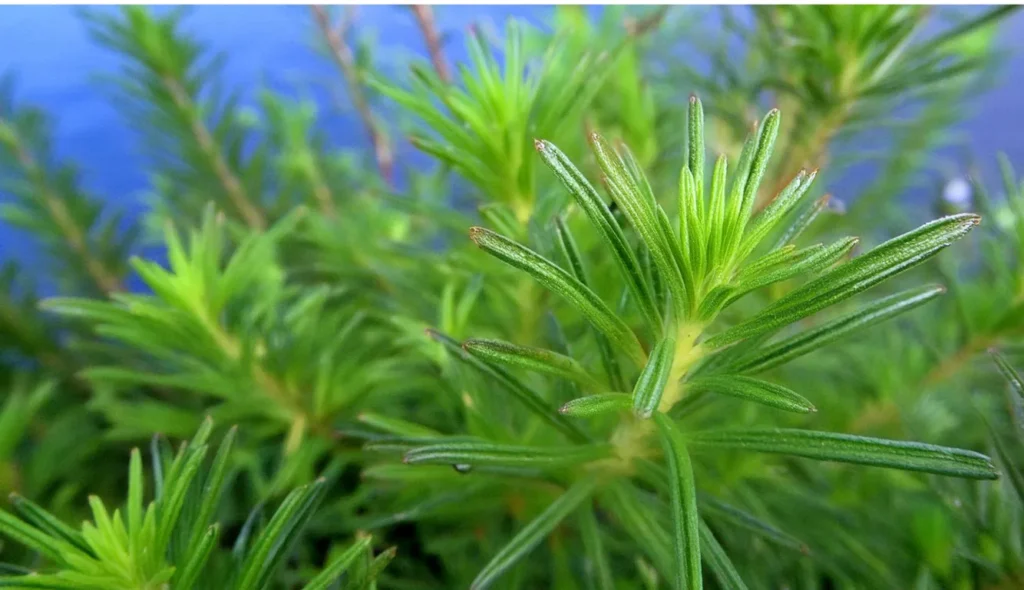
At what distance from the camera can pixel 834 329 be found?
29 centimetres

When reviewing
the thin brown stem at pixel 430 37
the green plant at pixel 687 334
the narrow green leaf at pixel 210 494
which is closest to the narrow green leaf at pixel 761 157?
the green plant at pixel 687 334

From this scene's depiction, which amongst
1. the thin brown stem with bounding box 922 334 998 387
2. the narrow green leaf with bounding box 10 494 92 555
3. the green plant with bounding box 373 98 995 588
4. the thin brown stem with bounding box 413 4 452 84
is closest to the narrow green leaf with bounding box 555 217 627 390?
the green plant with bounding box 373 98 995 588

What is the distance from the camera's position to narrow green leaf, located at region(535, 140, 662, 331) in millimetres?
251

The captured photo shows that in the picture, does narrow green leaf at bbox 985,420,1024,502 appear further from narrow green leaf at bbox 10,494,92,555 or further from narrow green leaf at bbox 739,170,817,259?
narrow green leaf at bbox 10,494,92,555

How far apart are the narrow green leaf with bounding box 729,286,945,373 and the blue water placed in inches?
28.7

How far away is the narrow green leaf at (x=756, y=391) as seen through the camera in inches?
Result: 10.0

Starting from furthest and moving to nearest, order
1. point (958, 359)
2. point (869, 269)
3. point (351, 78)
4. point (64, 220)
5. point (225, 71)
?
1. point (225, 71)
2. point (351, 78)
3. point (64, 220)
4. point (958, 359)
5. point (869, 269)

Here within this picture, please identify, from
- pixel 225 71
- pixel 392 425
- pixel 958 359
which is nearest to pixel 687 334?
pixel 392 425

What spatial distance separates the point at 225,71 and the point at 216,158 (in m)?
0.48

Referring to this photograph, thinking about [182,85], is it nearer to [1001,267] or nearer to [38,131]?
[38,131]

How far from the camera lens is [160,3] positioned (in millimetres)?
813

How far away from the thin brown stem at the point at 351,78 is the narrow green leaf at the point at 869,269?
699 mm

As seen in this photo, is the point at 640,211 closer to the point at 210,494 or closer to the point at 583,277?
the point at 583,277

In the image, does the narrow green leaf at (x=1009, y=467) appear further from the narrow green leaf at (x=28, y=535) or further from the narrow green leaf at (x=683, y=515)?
the narrow green leaf at (x=28, y=535)
